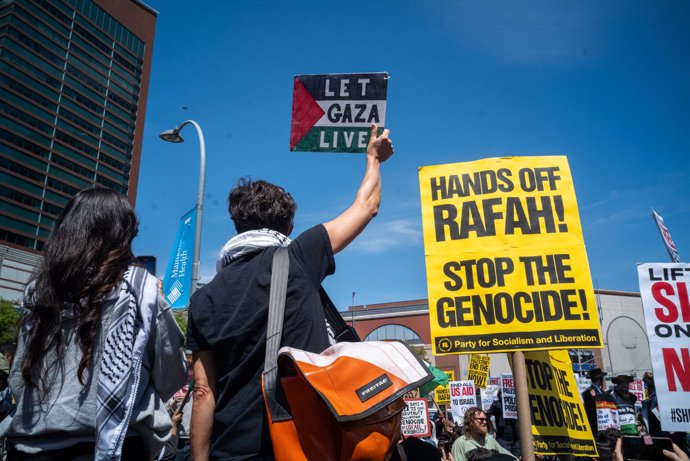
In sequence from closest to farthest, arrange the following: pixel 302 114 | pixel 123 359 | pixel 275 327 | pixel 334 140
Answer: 1. pixel 123 359
2. pixel 275 327
3. pixel 334 140
4. pixel 302 114

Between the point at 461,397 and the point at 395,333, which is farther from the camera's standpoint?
the point at 395,333

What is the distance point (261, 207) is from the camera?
225 centimetres

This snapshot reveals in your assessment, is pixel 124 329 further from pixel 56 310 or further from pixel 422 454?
pixel 422 454

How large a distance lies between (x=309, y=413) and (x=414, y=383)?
350mm

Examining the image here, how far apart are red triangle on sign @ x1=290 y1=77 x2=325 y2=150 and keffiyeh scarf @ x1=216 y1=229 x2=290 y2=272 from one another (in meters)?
1.18

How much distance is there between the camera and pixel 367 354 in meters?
1.72

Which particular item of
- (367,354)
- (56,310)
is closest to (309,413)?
(367,354)

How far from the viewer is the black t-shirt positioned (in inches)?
71.5

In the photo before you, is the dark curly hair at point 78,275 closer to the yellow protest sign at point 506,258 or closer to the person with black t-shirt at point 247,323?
the person with black t-shirt at point 247,323

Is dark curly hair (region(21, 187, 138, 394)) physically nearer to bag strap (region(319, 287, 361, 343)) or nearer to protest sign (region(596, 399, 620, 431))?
bag strap (region(319, 287, 361, 343))

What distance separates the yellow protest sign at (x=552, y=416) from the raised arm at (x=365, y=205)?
3500 millimetres

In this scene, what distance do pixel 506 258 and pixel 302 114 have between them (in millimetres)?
1877

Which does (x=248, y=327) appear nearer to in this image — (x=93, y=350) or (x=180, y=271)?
(x=93, y=350)

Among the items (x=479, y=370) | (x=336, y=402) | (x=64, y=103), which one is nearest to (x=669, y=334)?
(x=336, y=402)
